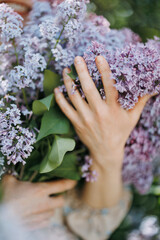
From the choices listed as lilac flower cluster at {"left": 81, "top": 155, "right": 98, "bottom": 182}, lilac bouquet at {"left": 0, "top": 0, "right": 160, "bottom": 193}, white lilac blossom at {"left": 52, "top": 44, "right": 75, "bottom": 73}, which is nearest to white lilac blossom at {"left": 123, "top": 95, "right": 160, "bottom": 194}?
lilac bouquet at {"left": 0, "top": 0, "right": 160, "bottom": 193}

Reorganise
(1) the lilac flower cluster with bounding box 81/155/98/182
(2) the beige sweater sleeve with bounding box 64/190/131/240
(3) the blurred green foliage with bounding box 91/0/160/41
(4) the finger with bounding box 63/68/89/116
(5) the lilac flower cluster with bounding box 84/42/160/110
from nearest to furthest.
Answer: (5) the lilac flower cluster with bounding box 84/42/160/110 < (4) the finger with bounding box 63/68/89/116 < (1) the lilac flower cluster with bounding box 81/155/98/182 < (3) the blurred green foliage with bounding box 91/0/160/41 < (2) the beige sweater sleeve with bounding box 64/190/131/240

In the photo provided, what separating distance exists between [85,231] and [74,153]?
15.1 inches

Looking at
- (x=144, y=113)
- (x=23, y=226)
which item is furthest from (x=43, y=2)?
(x=23, y=226)

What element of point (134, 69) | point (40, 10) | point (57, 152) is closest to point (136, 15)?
point (40, 10)

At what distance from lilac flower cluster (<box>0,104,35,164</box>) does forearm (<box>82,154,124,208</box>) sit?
1.02ft

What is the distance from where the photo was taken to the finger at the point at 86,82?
0.53 m

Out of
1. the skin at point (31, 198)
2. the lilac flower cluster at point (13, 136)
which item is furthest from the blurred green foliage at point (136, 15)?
the lilac flower cluster at point (13, 136)

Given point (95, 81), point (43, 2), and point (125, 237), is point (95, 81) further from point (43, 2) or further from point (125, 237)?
point (125, 237)

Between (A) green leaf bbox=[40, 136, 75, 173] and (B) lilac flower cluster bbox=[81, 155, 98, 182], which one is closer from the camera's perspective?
(A) green leaf bbox=[40, 136, 75, 173]

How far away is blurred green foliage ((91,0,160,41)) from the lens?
2.59ft

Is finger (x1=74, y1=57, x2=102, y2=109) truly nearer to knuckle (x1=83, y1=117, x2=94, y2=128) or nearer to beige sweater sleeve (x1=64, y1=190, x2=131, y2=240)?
knuckle (x1=83, y1=117, x2=94, y2=128)

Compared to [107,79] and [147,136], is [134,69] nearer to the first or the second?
[107,79]

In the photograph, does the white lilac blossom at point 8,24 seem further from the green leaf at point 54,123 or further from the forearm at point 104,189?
the forearm at point 104,189

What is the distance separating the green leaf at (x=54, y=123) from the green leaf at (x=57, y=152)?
0.02m
